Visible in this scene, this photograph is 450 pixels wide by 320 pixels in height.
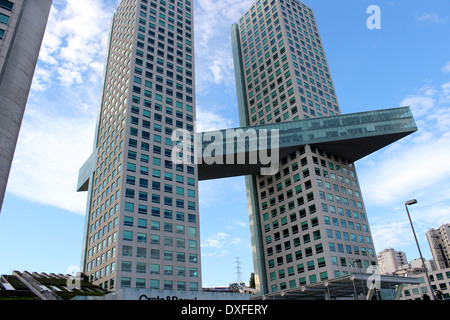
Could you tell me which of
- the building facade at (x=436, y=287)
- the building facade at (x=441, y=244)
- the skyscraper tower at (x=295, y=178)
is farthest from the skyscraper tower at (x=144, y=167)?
the building facade at (x=441, y=244)

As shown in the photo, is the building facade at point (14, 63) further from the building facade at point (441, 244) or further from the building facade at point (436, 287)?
the building facade at point (441, 244)

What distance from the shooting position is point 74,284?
61688mm

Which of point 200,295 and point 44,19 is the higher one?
point 44,19

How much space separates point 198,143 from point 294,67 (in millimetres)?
34432

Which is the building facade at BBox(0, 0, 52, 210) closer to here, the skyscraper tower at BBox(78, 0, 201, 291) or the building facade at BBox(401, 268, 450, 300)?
the skyscraper tower at BBox(78, 0, 201, 291)

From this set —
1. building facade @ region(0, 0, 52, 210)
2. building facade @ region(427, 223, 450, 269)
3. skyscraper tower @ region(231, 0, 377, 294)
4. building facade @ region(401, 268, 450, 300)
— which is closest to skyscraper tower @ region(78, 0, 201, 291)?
building facade @ region(0, 0, 52, 210)

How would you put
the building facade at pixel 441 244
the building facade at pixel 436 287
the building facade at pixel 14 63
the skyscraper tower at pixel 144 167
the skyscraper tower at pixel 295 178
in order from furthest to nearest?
the building facade at pixel 441 244, the building facade at pixel 436 287, the skyscraper tower at pixel 295 178, the skyscraper tower at pixel 144 167, the building facade at pixel 14 63

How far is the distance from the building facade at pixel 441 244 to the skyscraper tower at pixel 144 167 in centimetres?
15788

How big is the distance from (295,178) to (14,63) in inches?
2339

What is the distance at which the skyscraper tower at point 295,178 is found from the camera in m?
76.3

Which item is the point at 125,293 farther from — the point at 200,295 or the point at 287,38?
the point at 287,38

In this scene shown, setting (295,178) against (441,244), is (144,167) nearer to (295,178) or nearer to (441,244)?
(295,178)

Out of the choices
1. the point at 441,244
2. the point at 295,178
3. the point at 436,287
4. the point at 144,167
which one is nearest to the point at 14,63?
the point at 144,167
